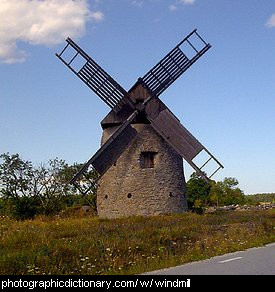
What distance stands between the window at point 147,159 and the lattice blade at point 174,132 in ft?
4.12

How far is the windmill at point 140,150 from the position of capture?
2861 centimetres

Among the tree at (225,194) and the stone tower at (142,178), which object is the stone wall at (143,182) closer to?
the stone tower at (142,178)

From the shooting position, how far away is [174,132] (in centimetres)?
2934

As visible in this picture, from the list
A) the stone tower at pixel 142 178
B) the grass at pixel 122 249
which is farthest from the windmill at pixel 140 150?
the grass at pixel 122 249

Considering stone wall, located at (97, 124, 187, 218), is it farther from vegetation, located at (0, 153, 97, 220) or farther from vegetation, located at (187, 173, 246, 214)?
vegetation, located at (187, 173, 246, 214)

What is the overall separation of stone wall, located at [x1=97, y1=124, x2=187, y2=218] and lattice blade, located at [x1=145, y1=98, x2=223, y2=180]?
1.78 feet

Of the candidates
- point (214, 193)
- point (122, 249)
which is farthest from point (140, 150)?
point (214, 193)

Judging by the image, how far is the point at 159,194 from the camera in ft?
94.3

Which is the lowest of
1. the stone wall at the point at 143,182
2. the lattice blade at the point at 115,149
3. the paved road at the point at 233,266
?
the paved road at the point at 233,266

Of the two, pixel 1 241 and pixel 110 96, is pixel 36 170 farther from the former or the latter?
pixel 1 241

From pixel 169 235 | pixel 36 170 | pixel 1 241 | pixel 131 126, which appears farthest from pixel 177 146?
pixel 36 170

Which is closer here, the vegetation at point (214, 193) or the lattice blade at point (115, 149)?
the lattice blade at point (115, 149)

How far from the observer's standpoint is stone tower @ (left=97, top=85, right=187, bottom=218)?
28.6m

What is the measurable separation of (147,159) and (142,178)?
1221mm
